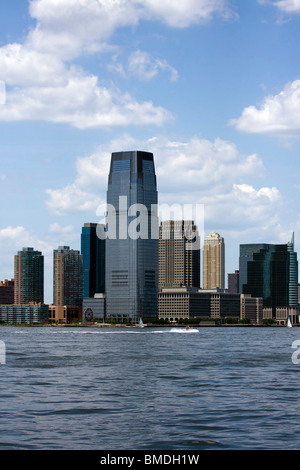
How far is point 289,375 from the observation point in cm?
A: 7219

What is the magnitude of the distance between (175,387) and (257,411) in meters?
13.6

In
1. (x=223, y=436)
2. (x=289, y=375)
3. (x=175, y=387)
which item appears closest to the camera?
(x=223, y=436)

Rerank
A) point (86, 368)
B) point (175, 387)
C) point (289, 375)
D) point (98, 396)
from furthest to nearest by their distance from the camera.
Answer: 1. point (86, 368)
2. point (289, 375)
3. point (175, 387)
4. point (98, 396)

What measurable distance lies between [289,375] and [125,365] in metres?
19.3
